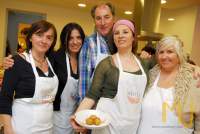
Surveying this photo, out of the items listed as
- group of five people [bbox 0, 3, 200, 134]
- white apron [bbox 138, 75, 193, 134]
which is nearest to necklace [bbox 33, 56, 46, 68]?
group of five people [bbox 0, 3, 200, 134]

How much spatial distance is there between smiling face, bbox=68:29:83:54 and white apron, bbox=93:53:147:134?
16.8 inches

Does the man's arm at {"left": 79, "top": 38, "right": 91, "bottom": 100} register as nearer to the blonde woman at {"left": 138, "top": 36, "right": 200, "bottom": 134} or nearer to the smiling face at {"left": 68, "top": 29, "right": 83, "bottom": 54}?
the smiling face at {"left": 68, "top": 29, "right": 83, "bottom": 54}

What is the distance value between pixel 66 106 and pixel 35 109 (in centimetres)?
34

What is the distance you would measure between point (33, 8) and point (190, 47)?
8.44 ft

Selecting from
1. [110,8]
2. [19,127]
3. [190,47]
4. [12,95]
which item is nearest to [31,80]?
[12,95]

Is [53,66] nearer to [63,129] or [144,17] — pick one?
[63,129]

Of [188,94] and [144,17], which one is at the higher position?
[144,17]

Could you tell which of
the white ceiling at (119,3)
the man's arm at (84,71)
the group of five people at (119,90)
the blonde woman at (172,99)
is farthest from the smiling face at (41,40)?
the white ceiling at (119,3)

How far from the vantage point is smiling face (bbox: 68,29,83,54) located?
1.68 meters

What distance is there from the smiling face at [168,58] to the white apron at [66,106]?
0.56 m

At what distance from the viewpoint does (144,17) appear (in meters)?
3.26

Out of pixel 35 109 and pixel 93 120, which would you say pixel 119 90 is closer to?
pixel 93 120

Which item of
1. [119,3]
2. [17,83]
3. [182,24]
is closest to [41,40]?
[17,83]

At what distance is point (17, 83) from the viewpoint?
132cm
